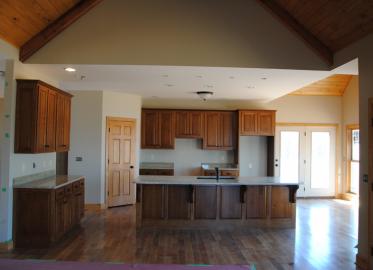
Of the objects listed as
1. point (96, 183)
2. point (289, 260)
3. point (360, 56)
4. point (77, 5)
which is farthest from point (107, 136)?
point (360, 56)

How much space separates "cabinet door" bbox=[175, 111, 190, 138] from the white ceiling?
103cm

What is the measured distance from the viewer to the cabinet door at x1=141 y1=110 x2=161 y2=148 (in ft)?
27.7

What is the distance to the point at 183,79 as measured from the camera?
586 cm

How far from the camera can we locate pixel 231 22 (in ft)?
16.1

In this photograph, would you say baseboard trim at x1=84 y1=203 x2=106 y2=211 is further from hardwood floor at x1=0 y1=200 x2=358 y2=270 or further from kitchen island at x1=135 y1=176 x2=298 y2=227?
kitchen island at x1=135 y1=176 x2=298 y2=227

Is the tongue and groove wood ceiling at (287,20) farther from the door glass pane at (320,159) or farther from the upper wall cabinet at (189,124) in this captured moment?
the door glass pane at (320,159)

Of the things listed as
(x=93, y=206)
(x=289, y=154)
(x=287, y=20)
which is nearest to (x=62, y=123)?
(x=93, y=206)

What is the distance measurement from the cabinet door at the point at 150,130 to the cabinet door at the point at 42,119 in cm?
368

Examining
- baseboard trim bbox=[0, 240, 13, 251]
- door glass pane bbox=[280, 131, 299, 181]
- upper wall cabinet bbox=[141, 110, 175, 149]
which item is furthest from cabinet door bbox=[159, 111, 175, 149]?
baseboard trim bbox=[0, 240, 13, 251]

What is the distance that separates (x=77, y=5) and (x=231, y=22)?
7.65ft

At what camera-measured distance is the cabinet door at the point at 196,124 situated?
8555mm

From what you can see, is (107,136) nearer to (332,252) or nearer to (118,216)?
(118,216)

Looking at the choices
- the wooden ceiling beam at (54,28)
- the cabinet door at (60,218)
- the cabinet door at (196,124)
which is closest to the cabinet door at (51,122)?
the wooden ceiling beam at (54,28)

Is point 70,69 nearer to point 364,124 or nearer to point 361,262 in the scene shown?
point 364,124
